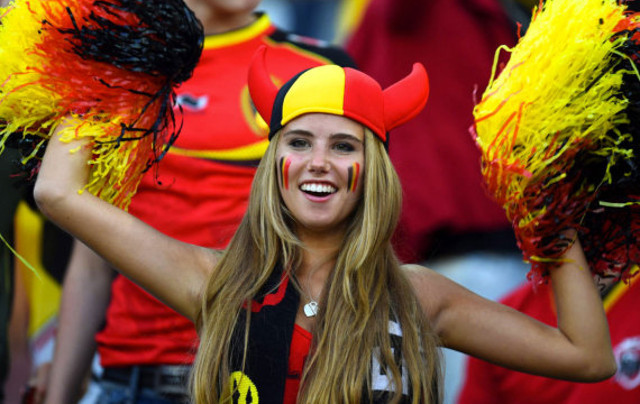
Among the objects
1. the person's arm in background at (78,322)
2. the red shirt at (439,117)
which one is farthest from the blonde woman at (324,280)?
the red shirt at (439,117)

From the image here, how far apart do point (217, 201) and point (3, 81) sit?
0.91 m

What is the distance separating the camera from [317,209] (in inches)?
100

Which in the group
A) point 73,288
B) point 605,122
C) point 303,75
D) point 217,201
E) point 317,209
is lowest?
point 73,288

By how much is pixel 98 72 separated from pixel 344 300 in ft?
2.60

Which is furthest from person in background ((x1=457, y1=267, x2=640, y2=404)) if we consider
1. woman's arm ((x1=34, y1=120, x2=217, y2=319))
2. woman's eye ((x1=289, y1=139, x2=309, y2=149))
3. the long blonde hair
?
woman's arm ((x1=34, y1=120, x2=217, y2=319))

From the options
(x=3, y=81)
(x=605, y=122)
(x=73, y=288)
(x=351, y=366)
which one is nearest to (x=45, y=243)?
(x=73, y=288)

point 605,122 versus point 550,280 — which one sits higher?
point 605,122

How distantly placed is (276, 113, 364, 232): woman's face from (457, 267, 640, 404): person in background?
2.69ft

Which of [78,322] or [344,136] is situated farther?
[78,322]

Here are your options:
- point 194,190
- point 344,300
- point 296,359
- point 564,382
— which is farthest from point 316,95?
point 564,382

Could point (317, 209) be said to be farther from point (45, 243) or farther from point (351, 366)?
point (45, 243)

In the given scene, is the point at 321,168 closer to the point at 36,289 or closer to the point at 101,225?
the point at 101,225

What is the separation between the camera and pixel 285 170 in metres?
2.56

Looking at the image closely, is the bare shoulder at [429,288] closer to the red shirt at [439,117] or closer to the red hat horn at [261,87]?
the red hat horn at [261,87]
